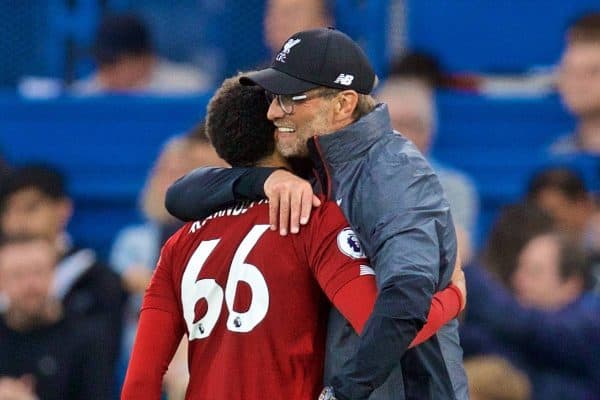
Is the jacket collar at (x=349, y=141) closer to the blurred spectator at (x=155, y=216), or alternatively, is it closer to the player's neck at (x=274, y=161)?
the player's neck at (x=274, y=161)

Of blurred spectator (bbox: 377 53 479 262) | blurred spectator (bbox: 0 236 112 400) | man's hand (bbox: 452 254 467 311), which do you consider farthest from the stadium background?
man's hand (bbox: 452 254 467 311)

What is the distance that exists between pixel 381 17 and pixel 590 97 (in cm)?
120

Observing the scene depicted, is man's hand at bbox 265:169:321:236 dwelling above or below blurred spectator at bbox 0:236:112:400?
above

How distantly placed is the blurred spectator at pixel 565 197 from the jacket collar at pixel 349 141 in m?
3.35

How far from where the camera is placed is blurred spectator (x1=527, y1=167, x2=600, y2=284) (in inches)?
262

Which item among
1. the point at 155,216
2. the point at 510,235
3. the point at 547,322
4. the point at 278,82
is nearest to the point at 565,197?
the point at 510,235

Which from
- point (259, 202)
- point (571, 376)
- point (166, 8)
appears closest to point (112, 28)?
point (166, 8)

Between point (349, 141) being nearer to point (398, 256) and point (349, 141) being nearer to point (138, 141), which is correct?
point (398, 256)

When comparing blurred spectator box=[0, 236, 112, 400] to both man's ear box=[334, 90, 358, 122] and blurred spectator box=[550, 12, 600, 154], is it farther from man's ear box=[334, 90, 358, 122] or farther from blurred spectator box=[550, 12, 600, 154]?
man's ear box=[334, 90, 358, 122]

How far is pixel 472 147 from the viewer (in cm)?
727

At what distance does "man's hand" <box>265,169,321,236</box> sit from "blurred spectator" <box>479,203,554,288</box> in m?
3.09

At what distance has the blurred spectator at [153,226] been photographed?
6.52m

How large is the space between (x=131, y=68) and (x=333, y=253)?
15.0 ft

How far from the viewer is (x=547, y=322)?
19.5ft
